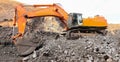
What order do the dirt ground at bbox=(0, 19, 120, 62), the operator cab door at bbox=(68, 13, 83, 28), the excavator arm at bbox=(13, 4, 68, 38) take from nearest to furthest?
1. the dirt ground at bbox=(0, 19, 120, 62)
2. the excavator arm at bbox=(13, 4, 68, 38)
3. the operator cab door at bbox=(68, 13, 83, 28)

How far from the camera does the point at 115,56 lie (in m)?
12.9

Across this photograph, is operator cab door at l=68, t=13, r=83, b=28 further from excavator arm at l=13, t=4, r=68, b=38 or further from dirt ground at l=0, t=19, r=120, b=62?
dirt ground at l=0, t=19, r=120, b=62

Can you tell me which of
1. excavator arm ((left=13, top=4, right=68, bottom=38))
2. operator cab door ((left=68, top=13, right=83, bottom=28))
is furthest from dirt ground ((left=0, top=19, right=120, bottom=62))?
operator cab door ((left=68, top=13, right=83, bottom=28))

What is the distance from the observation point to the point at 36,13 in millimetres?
18031

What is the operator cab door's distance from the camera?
1906 centimetres

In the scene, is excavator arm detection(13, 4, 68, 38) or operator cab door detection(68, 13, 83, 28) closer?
excavator arm detection(13, 4, 68, 38)

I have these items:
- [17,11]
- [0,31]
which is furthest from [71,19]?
[0,31]

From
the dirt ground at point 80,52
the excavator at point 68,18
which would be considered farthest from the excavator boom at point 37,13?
the dirt ground at point 80,52

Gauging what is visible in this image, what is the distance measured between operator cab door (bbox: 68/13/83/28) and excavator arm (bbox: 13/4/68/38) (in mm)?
267

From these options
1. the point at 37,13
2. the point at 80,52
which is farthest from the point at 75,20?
the point at 80,52

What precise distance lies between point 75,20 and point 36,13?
2319 millimetres

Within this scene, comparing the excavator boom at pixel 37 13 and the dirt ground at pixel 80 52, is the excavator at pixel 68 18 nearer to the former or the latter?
the excavator boom at pixel 37 13

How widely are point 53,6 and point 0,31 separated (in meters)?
10.4

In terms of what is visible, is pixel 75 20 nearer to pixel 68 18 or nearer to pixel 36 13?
pixel 68 18
